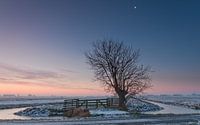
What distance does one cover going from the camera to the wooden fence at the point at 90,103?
53000mm

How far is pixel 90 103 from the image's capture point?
56.7m

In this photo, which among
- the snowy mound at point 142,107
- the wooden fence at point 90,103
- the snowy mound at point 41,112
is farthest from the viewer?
the snowy mound at point 142,107

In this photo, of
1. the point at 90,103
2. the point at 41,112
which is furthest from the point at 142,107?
the point at 41,112

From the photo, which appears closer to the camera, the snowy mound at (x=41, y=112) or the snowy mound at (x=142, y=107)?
the snowy mound at (x=41, y=112)

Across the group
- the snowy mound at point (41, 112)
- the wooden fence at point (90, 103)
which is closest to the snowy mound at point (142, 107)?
the wooden fence at point (90, 103)

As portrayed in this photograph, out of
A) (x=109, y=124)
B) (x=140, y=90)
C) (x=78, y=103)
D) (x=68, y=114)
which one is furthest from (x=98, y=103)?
(x=109, y=124)

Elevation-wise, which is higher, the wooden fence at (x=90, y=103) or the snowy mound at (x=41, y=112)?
the wooden fence at (x=90, y=103)

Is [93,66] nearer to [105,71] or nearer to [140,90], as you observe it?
[105,71]

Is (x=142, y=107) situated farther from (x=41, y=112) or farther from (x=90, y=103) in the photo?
(x=41, y=112)

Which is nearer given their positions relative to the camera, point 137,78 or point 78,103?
point 78,103

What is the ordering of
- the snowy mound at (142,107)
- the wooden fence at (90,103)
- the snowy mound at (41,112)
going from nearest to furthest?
the snowy mound at (41,112), the wooden fence at (90,103), the snowy mound at (142,107)

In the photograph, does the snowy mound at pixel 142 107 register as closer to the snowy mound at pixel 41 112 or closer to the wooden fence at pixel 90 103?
the wooden fence at pixel 90 103

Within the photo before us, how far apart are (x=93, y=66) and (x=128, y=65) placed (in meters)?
5.37

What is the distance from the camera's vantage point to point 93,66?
2290 inches
